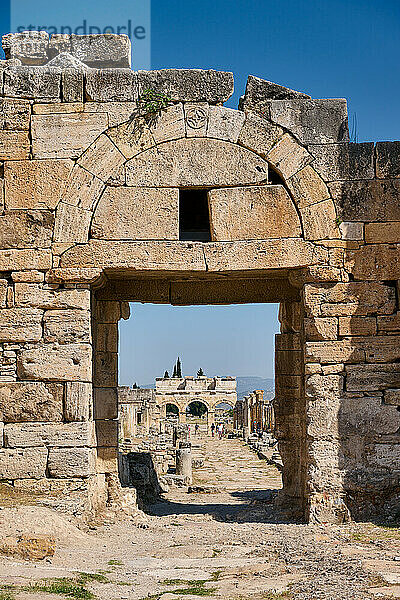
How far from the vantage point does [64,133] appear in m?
8.90

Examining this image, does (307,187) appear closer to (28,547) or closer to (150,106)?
(150,106)

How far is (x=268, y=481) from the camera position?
16922 mm

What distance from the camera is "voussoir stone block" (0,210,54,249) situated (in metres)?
8.74

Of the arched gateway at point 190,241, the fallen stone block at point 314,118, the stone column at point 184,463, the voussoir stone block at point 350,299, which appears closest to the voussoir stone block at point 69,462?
the arched gateway at point 190,241

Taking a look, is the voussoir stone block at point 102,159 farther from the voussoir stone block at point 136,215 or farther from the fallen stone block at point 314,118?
the fallen stone block at point 314,118

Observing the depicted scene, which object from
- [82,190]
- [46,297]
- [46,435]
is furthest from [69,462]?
[82,190]

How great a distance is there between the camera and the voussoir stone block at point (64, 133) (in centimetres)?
888

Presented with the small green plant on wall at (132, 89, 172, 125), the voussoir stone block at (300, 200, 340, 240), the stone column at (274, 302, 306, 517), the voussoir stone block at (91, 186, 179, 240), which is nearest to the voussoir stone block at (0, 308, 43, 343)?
the voussoir stone block at (91, 186, 179, 240)

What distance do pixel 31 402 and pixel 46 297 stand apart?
128cm

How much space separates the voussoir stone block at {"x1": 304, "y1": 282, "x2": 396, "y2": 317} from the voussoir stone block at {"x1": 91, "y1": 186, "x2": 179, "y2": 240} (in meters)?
1.88

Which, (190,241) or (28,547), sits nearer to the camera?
(28,547)

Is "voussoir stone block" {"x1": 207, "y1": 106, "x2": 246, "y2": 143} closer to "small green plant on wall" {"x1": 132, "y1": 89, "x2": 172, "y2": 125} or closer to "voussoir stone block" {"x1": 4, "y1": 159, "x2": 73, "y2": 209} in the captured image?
"small green plant on wall" {"x1": 132, "y1": 89, "x2": 172, "y2": 125}

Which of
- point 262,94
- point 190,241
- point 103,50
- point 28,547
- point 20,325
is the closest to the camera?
point 28,547

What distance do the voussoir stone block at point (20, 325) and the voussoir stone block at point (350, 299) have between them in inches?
131
